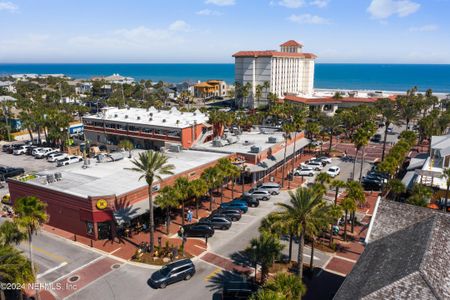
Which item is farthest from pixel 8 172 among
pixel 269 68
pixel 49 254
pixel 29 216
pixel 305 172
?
pixel 269 68

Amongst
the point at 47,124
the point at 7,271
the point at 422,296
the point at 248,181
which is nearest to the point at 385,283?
the point at 422,296

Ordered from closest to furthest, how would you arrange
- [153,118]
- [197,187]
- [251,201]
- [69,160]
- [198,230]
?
1. [198,230]
2. [197,187]
3. [251,201]
4. [69,160]
5. [153,118]

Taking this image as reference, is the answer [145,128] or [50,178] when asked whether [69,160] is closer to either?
[145,128]

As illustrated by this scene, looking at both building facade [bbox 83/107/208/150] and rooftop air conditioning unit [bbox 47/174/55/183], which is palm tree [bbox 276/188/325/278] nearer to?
rooftop air conditioning unit [bbox 47/174/55/183]

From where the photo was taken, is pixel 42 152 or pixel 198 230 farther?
pixel 42 152

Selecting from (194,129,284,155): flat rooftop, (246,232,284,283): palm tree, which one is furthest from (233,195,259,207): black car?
(246,232,284,283): palm tree

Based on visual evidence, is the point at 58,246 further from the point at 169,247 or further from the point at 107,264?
the point at 169,247

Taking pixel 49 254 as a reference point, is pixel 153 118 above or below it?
above
